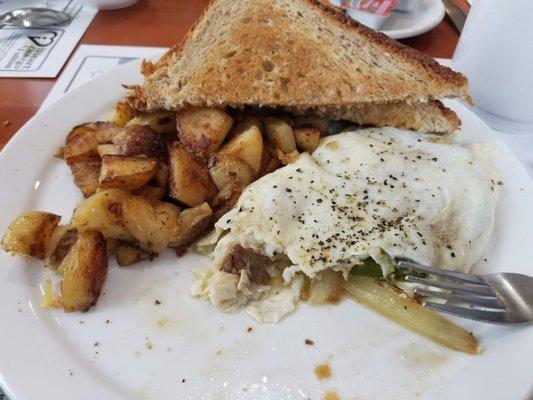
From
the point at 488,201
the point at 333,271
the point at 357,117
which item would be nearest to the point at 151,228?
the point at 333,271

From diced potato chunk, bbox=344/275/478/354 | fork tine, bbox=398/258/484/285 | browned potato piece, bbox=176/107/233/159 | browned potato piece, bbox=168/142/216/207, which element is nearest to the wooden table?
browned potato piece, bbox=176/107/233/159

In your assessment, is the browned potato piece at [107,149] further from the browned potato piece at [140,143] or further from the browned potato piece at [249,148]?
the browned potato piece at [249,148]

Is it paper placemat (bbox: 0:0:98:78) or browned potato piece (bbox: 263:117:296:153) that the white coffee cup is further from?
browned potato piece (bbox: 263:117:296:153)

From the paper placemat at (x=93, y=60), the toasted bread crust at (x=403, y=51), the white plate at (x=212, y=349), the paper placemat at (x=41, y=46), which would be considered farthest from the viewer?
the paper placemat at (x=41, y=46)

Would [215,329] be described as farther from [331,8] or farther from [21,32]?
[21,32]

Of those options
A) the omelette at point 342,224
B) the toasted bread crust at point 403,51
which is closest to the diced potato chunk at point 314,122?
the omelette at point 342,224

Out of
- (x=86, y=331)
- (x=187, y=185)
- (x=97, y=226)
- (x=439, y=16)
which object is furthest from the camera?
(x=439, y=16)

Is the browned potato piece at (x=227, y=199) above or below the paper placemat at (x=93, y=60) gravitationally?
above
